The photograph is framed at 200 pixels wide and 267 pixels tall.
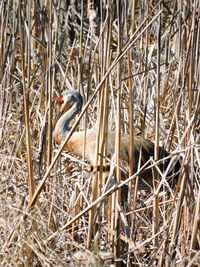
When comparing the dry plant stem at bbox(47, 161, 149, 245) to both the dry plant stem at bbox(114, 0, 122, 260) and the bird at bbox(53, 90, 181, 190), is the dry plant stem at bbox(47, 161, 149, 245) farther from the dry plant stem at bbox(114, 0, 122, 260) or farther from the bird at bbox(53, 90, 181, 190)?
the bird at bbox(53, 90, 181, 190)

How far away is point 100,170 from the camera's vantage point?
315cm

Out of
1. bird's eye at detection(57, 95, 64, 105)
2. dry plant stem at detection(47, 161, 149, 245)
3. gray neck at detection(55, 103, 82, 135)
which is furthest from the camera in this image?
gray neck at detection(55, 103, 82, 135)

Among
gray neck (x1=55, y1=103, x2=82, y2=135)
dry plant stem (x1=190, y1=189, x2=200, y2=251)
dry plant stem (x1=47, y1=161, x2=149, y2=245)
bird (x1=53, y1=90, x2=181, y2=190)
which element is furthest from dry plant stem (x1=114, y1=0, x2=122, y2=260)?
gray neck (x1=55, y1=103, x2=82, y2=135)

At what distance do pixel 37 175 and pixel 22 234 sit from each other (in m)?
0.81

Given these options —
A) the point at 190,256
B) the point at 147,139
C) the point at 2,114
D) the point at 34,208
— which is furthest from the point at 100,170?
the point at 147,139

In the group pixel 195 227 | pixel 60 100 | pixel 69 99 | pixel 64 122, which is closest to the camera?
pixel 195 227

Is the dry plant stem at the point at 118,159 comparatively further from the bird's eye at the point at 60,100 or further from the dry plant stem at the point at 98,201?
the bird's eye at the point at 60,100

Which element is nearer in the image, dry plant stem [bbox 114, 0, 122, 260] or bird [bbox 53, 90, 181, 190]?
dry plant stem [bbox 114, 0, 122, 260]

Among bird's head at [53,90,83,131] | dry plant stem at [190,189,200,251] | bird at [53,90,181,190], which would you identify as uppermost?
bird's head at [53,90,83,131]

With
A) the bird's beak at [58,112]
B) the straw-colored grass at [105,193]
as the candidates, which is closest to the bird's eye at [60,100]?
the bird's beak at [58,112]

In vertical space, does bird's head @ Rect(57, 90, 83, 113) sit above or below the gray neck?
above

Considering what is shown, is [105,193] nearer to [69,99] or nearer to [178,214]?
[178,214]

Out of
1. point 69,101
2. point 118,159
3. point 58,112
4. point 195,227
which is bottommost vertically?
point 195,227

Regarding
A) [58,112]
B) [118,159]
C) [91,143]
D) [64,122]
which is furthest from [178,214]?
[58,112]
